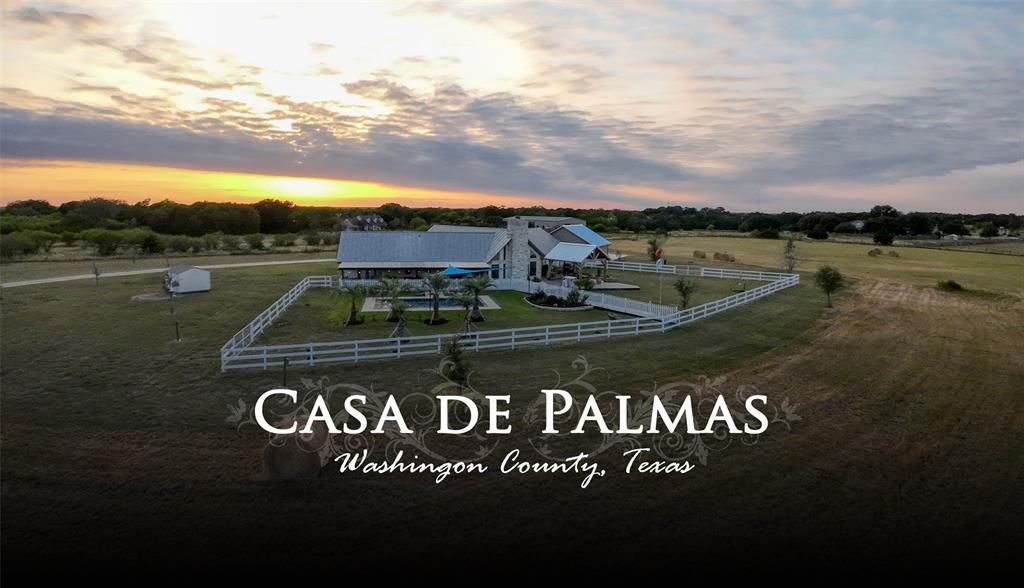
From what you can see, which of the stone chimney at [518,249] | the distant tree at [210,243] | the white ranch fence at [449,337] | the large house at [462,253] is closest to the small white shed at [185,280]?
the white ranch fence at [449,337]

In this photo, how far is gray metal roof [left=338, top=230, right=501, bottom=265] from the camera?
35.3m

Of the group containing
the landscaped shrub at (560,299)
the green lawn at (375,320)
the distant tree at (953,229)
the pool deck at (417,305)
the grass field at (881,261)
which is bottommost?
the green lawn at (375,320)

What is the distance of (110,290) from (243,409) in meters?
25.8

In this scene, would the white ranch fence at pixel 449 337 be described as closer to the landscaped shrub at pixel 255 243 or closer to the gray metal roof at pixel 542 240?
the gray metal roof at pixel 542 240

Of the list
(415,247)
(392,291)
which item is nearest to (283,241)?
(415,247)

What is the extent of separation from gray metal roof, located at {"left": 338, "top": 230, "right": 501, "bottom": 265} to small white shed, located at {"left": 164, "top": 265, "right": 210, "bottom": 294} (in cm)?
787

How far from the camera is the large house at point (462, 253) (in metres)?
34.7

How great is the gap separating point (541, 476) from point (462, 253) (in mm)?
27534

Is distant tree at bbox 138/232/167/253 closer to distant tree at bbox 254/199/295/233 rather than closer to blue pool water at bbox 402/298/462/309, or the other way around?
distant tree at bbox 254/199/295/233

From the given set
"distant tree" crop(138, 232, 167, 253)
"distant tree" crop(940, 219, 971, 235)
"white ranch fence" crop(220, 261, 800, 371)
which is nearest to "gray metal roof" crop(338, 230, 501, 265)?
"white ranch fence" crop(220, 261, 800, 371)

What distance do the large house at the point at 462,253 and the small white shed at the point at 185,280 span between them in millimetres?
7801

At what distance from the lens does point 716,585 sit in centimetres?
718

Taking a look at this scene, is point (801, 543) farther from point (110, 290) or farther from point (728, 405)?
point (110, 290)

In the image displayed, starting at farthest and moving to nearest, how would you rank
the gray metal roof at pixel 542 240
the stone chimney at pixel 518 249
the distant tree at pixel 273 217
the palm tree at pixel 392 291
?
the distant tree at pixel 273 217 < the gray metal roof at pixel 542 240 < the stone chimney at pixel 518 249 < the palm tree at pixel 392 291
